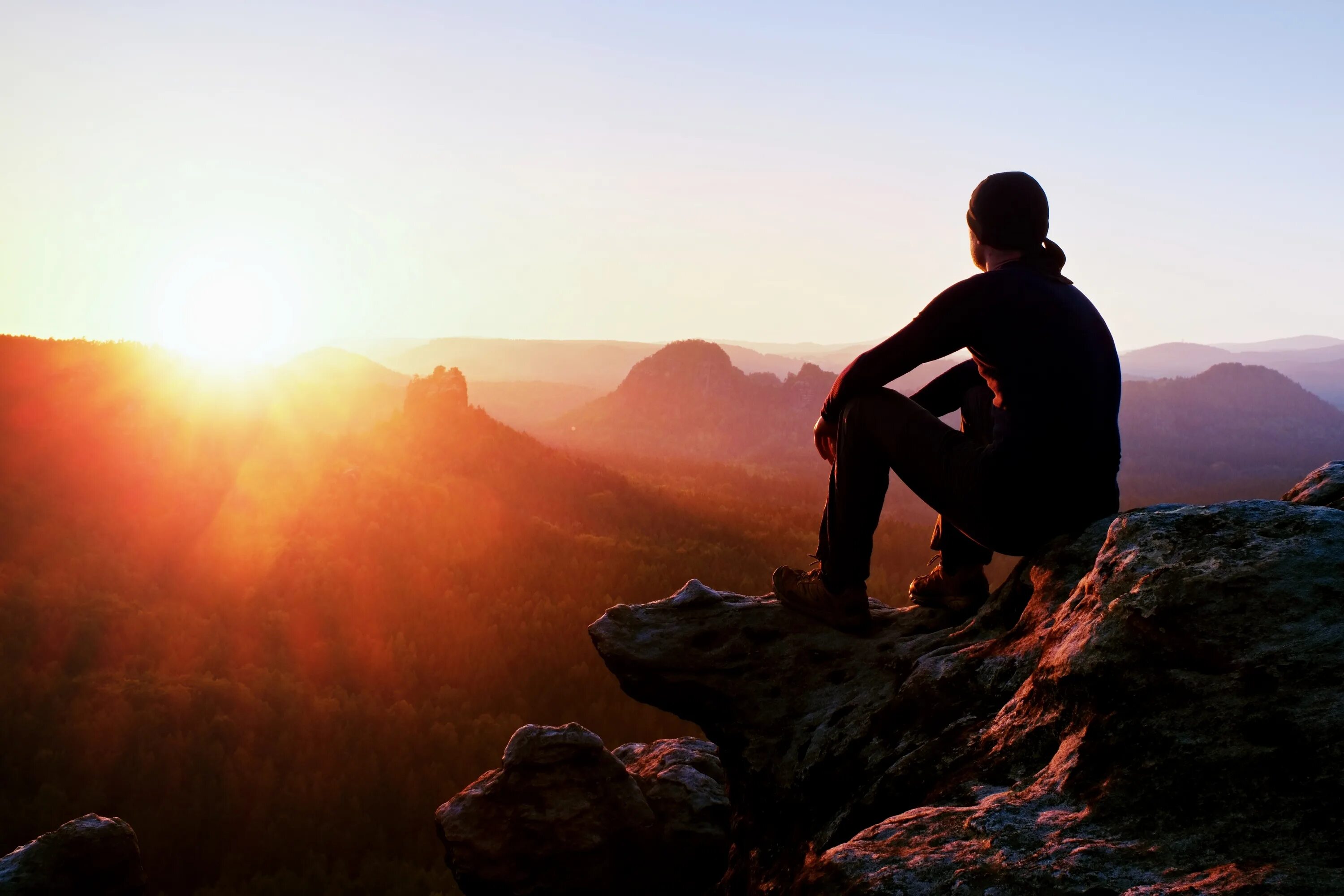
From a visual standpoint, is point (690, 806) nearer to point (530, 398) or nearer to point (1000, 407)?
point (1000, 407)

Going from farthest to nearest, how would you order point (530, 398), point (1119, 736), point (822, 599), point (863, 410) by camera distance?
point (530, 398) < point (822, 599) < point (863, 410) < point (1119, 736)

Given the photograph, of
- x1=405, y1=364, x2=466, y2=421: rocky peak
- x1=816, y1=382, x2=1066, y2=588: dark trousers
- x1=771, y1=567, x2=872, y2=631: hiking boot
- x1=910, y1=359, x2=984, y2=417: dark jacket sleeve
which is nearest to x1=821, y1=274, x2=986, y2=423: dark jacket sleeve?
x1=816, y1=382, x2=1066, y2=588: dark trousers

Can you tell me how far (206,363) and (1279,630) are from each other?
A: 39.0 meters

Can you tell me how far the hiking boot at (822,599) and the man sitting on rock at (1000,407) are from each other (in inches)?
25.3

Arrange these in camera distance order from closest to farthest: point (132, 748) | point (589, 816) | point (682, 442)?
point (589, 816), point (132, 748), point (682, 442)

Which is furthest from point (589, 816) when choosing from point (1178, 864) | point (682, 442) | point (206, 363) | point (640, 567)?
point (682, 442)

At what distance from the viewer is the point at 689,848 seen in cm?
750

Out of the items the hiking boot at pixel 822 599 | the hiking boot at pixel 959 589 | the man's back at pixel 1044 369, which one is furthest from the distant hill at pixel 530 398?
the man's back at pixel 1044 369

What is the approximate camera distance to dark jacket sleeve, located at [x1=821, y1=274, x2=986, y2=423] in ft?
14.8

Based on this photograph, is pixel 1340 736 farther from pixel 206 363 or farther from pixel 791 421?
pixel 791 421

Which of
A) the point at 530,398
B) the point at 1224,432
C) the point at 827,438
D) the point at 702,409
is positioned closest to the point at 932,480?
the point at 827,438

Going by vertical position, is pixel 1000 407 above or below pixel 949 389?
below

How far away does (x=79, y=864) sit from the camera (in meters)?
7.37

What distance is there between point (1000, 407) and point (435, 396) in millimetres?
31850
